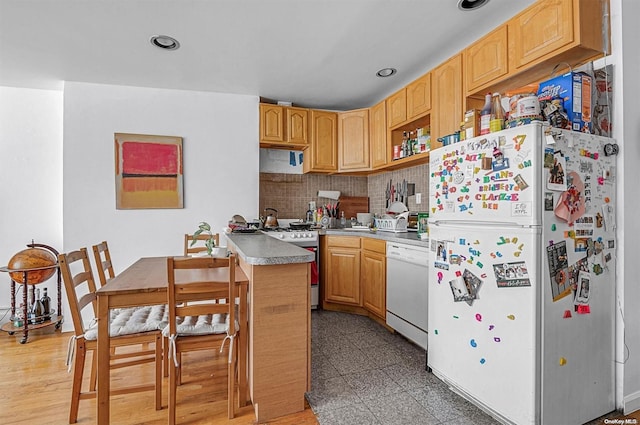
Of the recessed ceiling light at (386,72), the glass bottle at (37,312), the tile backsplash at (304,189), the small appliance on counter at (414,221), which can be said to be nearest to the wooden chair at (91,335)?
the glass bottle at (37,312)

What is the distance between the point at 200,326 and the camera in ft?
5.77

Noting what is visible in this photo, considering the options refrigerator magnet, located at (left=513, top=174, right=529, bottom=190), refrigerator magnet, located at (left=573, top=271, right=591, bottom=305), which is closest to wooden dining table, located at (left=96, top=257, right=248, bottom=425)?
refrigerator magnet, located at (left=513, top=174, right=529, bottom=190)

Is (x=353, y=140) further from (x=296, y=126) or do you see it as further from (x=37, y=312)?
(x=37, y=312)

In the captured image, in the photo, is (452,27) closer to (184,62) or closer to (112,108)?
(184,62)

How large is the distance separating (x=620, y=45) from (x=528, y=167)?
1.04m

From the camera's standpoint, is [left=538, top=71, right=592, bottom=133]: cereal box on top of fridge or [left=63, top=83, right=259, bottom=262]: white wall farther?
[left=63, top=83, right=259, bottom=262]: white wall

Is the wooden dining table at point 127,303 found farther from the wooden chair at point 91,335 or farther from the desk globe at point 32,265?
the desk globe at point 32,265

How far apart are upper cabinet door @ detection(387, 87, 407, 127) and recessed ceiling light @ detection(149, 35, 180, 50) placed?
2066 mm

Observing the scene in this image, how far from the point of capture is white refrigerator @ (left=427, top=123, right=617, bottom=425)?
4.92 feet

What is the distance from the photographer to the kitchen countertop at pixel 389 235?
2.45m

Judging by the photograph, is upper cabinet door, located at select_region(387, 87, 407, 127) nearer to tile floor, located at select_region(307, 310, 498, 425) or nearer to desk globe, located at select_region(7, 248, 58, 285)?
tile floor, located at select_region(307, 310, 498, 425)

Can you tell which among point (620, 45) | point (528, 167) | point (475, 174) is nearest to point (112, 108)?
point (475, 174)

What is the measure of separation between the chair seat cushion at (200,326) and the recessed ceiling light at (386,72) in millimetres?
2593

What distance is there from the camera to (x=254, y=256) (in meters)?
1.65
